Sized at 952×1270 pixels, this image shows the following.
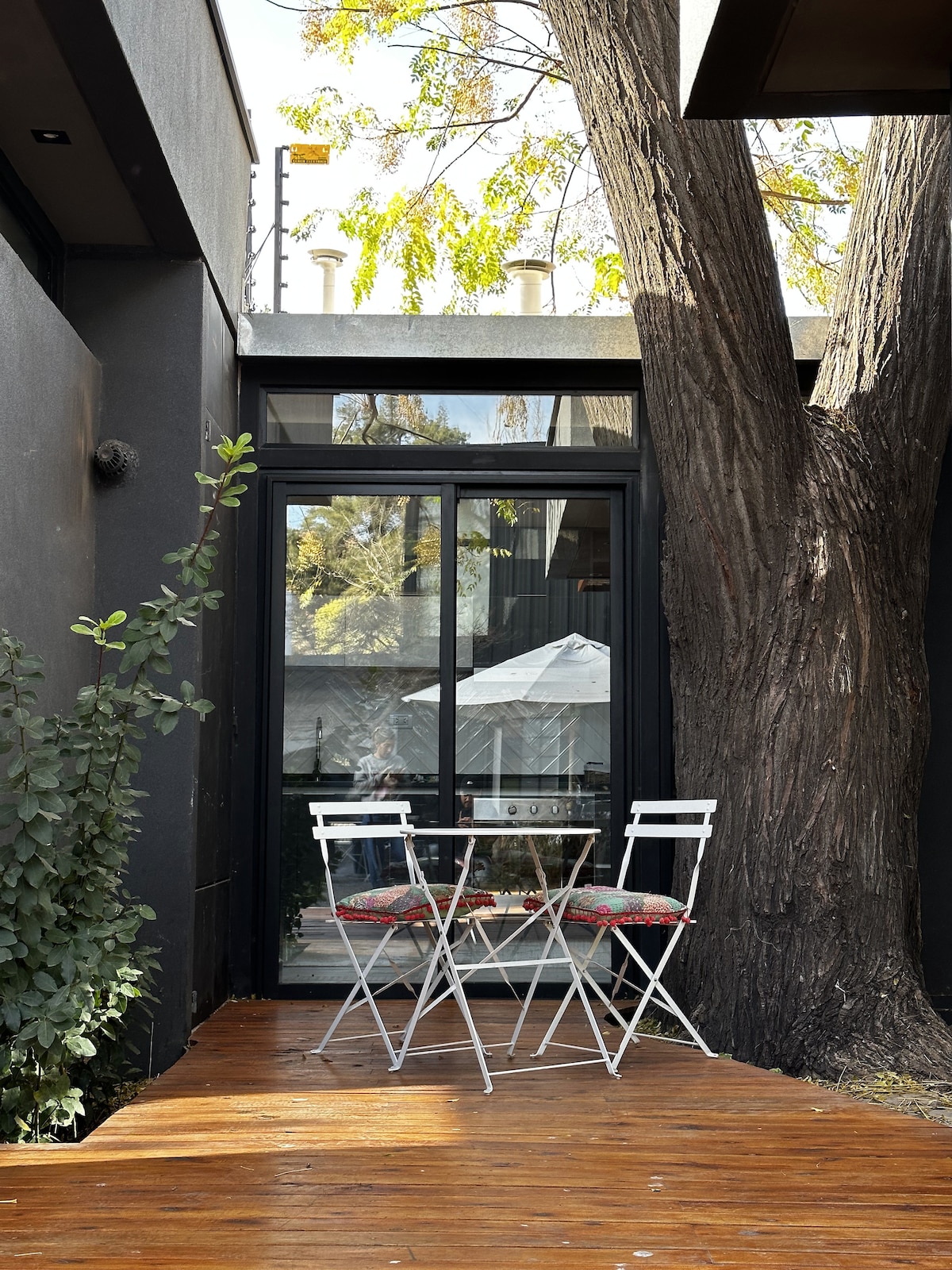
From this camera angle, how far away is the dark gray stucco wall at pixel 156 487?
450cm

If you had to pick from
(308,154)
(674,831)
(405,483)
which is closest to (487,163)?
(308,154)

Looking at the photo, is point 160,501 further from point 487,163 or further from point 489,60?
point 487,163

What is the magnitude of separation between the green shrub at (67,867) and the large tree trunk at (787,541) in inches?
71.1

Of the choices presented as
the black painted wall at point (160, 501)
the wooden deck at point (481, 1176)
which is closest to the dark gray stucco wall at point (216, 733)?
the black painted wall at point (160, 501)

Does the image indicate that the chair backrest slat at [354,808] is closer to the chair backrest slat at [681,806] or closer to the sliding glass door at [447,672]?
the sliding glass door at [447,672]

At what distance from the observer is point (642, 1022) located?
16.3ft

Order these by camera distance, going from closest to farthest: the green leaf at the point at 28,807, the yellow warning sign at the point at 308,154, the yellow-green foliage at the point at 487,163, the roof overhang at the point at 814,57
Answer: the roof overhang at the point at 814,57
the green leaf at the point at 28,807
the yellow warning sign at the point at 308,154
the yellow-green foliage at the point at 487,163

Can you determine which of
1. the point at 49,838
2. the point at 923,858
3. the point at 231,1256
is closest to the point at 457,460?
the point at 923,858

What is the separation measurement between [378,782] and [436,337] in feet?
6.88

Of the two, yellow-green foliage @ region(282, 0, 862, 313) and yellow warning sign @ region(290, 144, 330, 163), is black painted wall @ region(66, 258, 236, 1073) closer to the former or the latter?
yellow warning sign @ region(290, 144, 330, 163)

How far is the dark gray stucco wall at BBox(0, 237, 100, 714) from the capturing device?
3.55 m

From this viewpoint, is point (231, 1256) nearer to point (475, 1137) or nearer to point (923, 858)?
point (475, 1137)

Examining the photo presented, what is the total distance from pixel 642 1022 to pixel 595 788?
1.15m

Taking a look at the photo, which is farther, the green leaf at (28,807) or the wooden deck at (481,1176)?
the green leaf at (28,807)
